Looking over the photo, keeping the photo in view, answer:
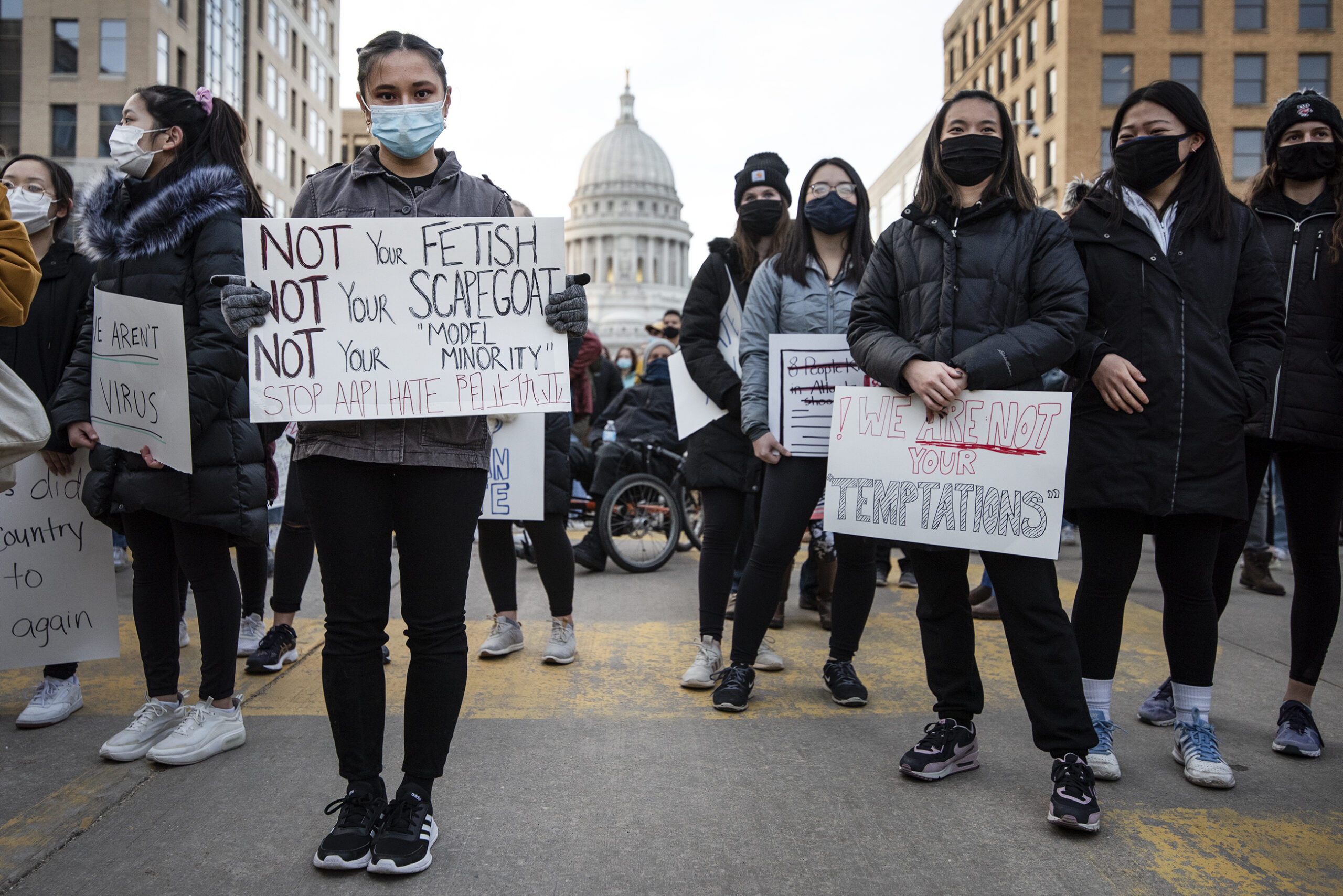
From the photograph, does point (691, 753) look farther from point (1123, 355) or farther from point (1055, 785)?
point (1123, 355)

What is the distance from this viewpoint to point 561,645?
463 centimetres

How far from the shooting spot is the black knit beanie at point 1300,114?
3602 millimetres

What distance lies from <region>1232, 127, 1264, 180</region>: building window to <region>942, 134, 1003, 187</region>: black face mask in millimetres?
42405

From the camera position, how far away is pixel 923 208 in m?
3.13

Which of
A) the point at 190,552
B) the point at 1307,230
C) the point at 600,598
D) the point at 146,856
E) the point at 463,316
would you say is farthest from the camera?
the point at 600,598

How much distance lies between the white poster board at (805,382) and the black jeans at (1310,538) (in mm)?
1396

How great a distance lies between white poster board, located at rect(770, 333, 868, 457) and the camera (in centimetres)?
385

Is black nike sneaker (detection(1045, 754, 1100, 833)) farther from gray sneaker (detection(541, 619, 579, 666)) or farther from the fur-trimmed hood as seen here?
the fur-trimmed hood

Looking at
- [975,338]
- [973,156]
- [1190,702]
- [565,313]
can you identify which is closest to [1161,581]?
[1190,702]

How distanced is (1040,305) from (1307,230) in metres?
1.39

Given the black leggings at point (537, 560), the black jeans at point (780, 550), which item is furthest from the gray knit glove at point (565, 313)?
the black leggings at point (537, 560)

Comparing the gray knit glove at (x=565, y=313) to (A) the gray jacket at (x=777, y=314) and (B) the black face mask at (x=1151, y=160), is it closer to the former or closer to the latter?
(A) the gray jacket at (x=777, y=314)

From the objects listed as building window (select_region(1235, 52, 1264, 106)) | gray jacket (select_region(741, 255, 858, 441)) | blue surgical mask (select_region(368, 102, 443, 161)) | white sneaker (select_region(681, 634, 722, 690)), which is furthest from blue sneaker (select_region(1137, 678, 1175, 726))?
building window (select_region(1235, 52, 1264, 106))

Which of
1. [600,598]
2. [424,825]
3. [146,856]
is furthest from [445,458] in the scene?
[600,598]
